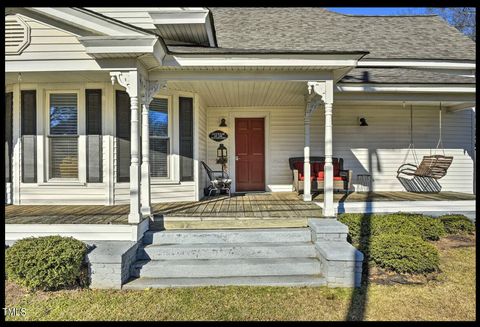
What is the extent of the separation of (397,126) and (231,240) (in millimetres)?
6043

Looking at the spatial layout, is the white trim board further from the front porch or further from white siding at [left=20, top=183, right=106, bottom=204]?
white siding at [left=20, top=183, right=106, bottom=204]

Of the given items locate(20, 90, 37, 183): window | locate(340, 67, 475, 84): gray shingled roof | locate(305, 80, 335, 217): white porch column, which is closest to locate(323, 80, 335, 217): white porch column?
locate(305, 80, 335, 217): white porch column

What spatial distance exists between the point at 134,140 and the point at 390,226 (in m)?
4.16

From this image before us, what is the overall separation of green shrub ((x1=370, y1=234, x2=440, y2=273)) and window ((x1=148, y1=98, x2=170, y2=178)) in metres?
4.01

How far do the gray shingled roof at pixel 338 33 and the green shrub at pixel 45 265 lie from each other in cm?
593

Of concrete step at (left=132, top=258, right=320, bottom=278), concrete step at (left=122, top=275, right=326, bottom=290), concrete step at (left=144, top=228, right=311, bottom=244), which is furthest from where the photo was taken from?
concrete step at (left=144, top=228, right=311, bottom=244)

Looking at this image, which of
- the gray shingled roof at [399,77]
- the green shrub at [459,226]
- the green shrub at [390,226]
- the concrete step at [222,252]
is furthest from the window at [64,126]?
the green shrub at [459,226]

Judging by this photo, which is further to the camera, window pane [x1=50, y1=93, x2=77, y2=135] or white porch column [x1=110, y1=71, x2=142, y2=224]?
window pane [x1=50, y1=93, x2=77, y2=135]

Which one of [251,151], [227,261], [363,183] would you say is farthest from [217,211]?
[363,183]

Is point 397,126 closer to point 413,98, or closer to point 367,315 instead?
point 413,98

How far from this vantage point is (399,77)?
7.11 meters

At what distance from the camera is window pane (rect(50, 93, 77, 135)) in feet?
19.2

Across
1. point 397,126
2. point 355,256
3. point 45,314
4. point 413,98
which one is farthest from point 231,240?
point 397,126

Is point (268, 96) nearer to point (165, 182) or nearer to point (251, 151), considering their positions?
point (251, 151)
